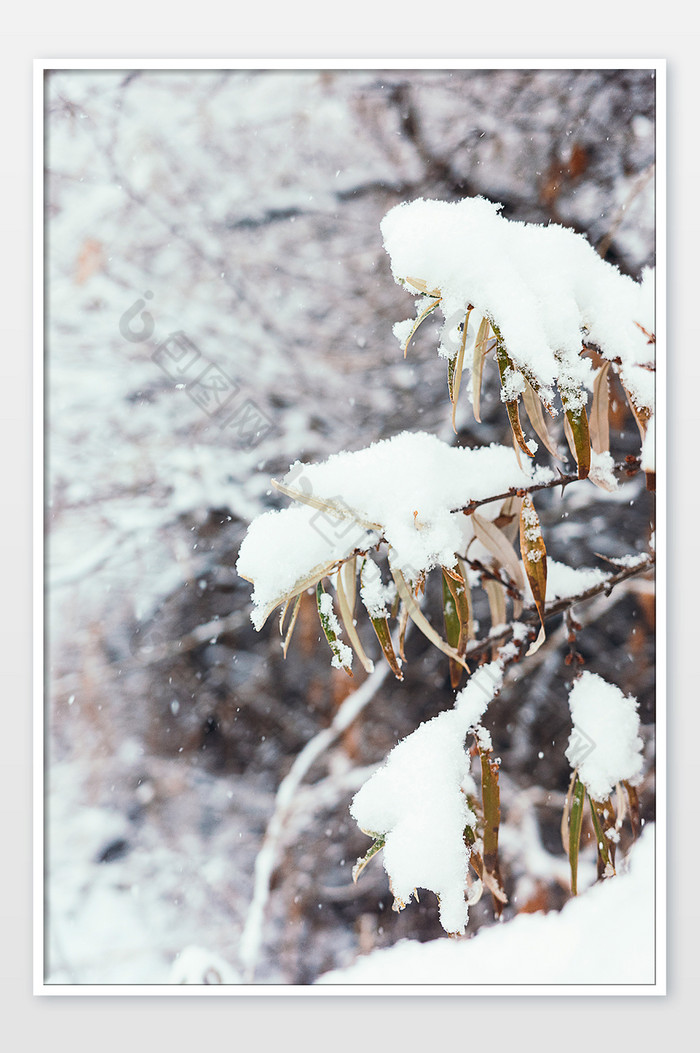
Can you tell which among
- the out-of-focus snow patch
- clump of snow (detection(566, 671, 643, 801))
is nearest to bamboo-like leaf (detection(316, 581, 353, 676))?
clump of snow (detection(566, 671, 643, 801))

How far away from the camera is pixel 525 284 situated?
664 millimetres

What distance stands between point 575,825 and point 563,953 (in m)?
0.19

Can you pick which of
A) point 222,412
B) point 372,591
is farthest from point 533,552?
point 222,412

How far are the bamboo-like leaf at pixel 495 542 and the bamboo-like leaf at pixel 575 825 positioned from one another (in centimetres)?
28

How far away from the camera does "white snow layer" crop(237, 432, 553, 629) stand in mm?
675

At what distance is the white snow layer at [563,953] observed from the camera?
34.8 inches

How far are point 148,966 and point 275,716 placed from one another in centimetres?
35

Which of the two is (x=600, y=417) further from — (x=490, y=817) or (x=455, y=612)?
(x=490, y=817)

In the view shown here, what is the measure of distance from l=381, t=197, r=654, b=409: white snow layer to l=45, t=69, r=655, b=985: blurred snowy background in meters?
0.14

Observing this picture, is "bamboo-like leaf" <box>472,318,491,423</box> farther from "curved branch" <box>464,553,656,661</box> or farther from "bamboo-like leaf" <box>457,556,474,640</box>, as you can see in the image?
"curved branch" <box>464,553,656,661</box>

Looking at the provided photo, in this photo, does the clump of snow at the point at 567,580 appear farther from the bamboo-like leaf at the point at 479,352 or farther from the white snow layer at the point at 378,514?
the bamboo-like leaf at the point at 479,352
